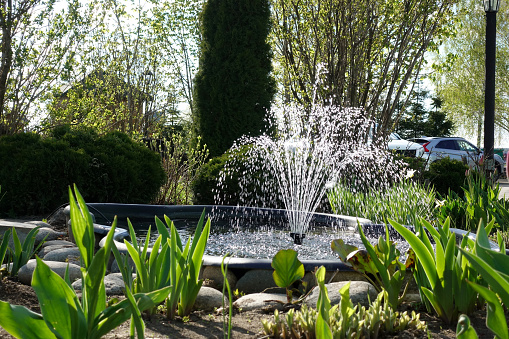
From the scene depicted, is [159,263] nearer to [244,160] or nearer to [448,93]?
[244,160]

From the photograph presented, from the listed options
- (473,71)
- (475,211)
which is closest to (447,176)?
(475,211)

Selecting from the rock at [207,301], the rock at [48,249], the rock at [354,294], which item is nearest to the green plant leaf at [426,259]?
the rock at [354,294]

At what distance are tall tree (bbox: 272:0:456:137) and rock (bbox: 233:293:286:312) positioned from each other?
6552mm

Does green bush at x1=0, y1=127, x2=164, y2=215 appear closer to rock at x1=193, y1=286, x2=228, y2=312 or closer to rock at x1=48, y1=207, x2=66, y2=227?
rock at x1=48, y1=207, x2=66, y2=227

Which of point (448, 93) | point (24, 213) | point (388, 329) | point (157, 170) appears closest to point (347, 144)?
point (157, 170)

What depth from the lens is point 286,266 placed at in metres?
2.51

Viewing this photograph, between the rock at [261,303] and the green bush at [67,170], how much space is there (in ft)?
14.5

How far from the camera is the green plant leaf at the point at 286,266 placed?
248 centimetres

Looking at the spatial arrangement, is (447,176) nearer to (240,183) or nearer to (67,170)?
(240,183)

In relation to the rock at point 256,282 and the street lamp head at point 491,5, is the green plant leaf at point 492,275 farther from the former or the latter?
the street lamp head at point 491,5

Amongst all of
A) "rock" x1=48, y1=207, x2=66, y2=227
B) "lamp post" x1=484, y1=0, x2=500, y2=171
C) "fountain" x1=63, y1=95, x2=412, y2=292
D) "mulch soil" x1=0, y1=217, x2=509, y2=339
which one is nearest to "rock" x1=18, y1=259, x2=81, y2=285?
"mulch soil" x1=0, y1=217, x2=509, y2=339

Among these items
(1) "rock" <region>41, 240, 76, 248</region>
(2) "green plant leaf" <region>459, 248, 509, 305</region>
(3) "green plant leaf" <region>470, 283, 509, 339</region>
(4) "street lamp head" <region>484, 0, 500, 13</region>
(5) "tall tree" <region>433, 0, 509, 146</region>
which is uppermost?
(5) "tall tree" <region>433, 0, 509, 146</region>

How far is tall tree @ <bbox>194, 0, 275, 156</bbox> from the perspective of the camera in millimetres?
9523

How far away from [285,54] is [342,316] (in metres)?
8.41
